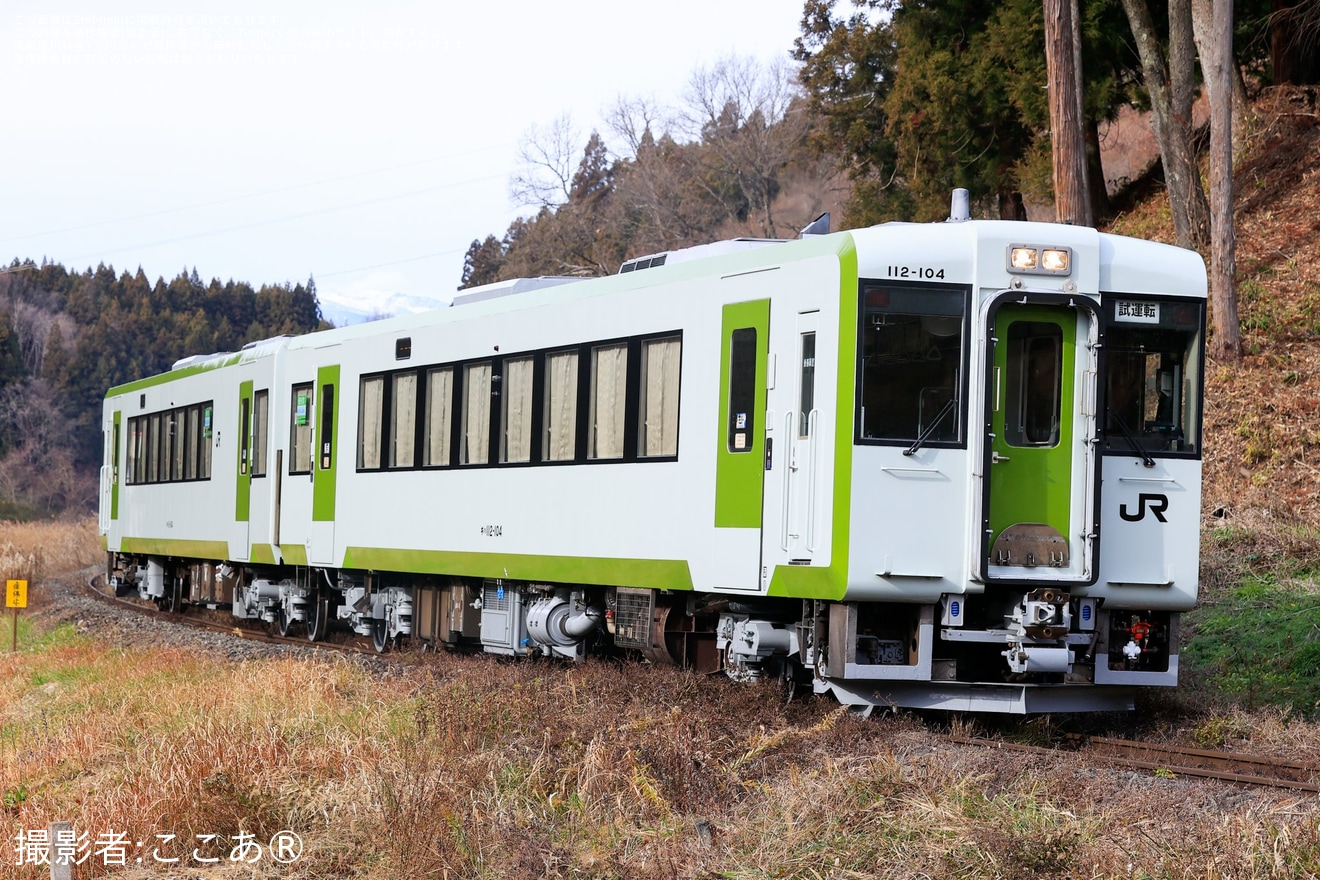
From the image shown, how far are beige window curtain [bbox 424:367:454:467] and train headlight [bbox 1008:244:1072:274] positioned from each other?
20.0ft

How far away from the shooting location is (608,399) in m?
11.9

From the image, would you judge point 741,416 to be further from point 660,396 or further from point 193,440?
point 193,440

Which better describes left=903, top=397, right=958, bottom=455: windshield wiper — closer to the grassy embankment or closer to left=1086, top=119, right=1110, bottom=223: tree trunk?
the grassy embankment

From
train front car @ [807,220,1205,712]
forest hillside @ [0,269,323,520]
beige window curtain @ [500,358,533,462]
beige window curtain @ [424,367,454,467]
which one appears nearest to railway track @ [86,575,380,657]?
beige window curtain @ [424,367,454,467]

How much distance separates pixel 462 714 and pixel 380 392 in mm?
6975

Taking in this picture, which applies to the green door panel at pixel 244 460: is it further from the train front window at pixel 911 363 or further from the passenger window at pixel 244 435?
the train front window at pixel 911 363

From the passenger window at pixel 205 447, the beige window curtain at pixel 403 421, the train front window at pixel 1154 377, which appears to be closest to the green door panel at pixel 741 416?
the train front window at pixel 1154 377

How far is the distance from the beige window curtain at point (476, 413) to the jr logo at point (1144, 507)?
226 inches

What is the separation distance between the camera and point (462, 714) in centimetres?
894

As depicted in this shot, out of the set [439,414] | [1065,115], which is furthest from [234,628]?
[1065,115]

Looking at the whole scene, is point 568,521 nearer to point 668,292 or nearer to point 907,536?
point 668,292

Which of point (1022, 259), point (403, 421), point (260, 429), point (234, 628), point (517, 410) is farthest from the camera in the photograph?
point (234, 628)

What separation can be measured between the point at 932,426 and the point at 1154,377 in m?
1.63

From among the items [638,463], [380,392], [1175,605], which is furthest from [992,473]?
[380,392]
